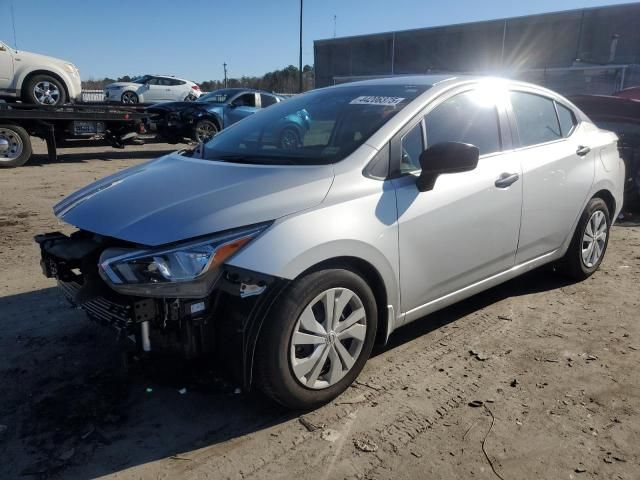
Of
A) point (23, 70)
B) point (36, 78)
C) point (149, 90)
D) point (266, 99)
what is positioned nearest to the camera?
point (23, 70)

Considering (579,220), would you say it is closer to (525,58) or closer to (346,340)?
(346,340)

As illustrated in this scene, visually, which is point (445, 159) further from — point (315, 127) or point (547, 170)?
point (547, 170)

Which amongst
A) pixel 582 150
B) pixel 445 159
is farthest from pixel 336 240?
pixel 582 150

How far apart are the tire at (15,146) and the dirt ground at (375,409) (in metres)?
7.65

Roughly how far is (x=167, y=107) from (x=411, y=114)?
11.0 meters

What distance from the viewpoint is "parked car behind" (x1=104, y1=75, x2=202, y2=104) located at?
23.7 m

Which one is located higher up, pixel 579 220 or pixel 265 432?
pixel 579 220

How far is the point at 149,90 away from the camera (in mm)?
23891

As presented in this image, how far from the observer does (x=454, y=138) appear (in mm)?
3393

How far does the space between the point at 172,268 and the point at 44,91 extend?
36.8ft

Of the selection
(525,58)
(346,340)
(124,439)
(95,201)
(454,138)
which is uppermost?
(525,58)

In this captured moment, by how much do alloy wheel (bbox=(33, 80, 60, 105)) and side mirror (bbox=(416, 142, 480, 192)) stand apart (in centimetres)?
1112

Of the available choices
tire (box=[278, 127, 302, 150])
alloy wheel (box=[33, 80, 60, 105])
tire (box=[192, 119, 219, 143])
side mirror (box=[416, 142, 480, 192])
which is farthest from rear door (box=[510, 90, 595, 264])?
alloy wheel (box=[33, 80, 60, 105])

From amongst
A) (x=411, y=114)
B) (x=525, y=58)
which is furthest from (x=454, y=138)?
(x=525, y=58)
